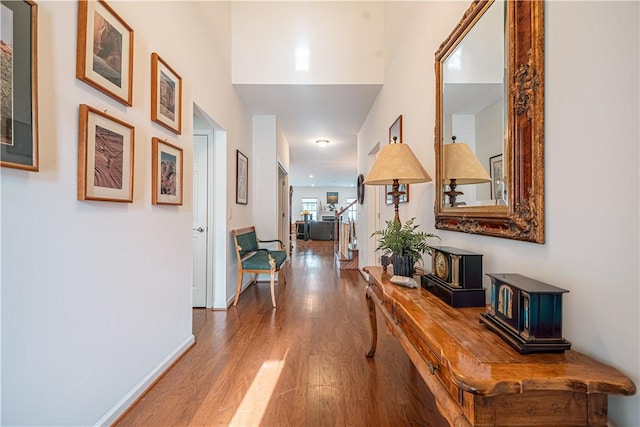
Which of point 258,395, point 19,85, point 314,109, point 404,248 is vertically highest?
point 314,109

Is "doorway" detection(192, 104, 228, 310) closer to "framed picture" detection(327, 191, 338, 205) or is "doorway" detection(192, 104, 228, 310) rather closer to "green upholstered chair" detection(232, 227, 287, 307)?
"green upholstered chair" detection(232, 227, 287, 307)

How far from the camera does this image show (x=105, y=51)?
Result: 4.72ft

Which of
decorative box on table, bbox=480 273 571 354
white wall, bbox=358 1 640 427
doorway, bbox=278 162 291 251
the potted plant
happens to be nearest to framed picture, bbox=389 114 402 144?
the potted plant

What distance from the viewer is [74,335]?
128cm

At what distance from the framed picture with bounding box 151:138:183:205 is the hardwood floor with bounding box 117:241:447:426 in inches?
47.4

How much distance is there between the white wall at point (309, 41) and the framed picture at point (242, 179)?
0.98 m

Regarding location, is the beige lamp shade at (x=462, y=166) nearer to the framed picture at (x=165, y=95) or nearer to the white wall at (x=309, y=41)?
the framed picture at (x=165, y=95)

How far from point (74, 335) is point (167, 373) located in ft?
2.94

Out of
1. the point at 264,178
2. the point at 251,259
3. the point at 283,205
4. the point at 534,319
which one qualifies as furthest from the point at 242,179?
the point at 534,319

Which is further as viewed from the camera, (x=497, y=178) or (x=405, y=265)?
(x=405, y=265)

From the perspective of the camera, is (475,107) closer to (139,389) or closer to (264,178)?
(139,389)

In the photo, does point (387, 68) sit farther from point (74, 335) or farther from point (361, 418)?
point (74, 335)

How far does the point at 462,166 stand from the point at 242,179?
2.98 metres

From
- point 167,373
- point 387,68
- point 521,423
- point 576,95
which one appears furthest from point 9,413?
point 387,68
